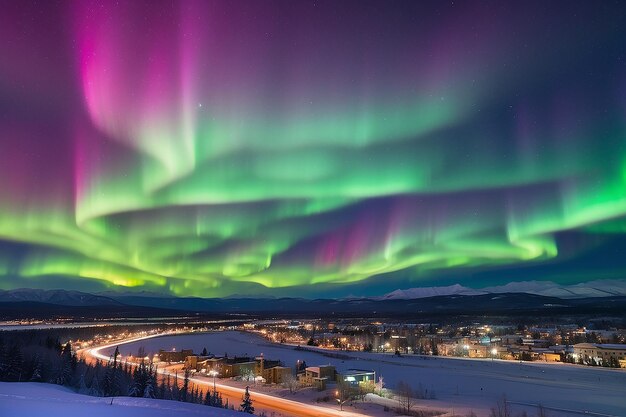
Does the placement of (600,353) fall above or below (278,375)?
above

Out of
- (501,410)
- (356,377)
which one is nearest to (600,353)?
(356,377)

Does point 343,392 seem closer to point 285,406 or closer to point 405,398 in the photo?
point 405,398

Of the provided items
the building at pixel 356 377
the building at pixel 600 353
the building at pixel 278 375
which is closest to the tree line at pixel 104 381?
the building at pixel 356 377

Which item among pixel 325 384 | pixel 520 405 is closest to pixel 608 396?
pixel 520 405

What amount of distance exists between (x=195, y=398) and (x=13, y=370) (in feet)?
72.1

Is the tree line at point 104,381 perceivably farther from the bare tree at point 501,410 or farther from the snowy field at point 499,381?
the snowy field at point 499,381

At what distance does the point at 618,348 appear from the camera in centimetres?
8569

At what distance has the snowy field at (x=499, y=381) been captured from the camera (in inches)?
1830

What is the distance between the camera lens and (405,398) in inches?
1981

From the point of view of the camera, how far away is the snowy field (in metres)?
46.5

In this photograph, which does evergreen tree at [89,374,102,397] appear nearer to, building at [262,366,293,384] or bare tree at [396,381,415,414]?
building at [262,366,293,384]

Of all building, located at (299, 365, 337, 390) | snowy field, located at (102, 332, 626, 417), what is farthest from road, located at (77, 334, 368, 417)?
snowy field, located at (102, 332, 626, 417)

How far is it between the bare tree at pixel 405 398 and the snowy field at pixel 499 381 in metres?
2.28

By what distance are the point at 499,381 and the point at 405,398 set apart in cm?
1976
